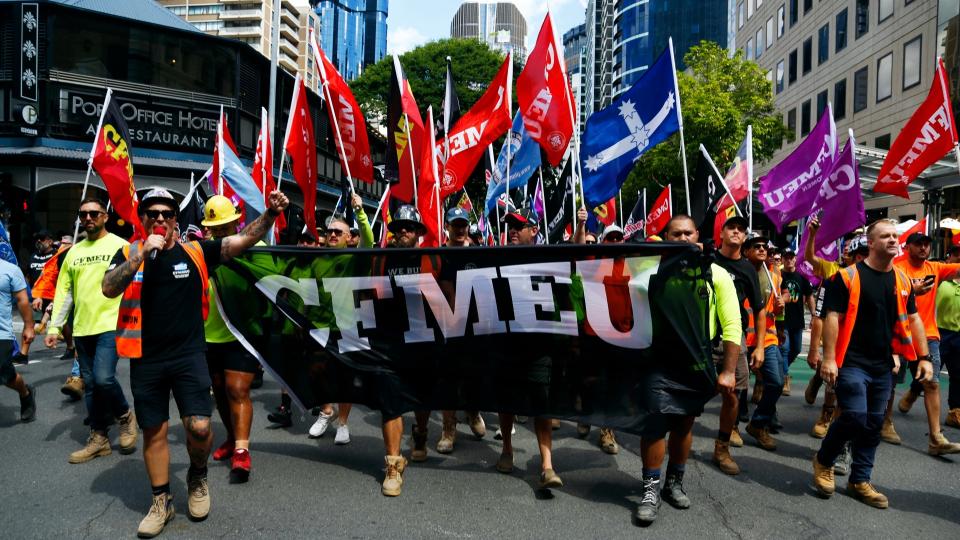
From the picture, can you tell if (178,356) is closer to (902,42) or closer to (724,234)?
(724,234)

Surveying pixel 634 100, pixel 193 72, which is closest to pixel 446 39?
pixel 193 72

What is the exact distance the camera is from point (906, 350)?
16.8 ft

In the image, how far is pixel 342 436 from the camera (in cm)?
598

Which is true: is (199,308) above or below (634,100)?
below

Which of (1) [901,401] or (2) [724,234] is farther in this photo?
(1) [901,401]

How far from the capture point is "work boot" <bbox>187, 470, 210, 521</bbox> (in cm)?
416

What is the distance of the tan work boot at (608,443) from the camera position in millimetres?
5809

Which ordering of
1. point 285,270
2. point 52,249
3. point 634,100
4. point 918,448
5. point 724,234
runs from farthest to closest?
point 52,249 → point 634,100 → point 918,448 → point 724,234 → point 285,270

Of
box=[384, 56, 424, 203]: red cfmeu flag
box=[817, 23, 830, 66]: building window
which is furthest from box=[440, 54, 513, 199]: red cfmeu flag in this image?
box=[817, 23, 830, 66]: building window

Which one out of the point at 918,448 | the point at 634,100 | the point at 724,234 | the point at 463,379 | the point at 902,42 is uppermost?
the point at 902,42

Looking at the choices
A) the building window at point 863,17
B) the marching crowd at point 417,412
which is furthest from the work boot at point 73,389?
the building window at point 863,17

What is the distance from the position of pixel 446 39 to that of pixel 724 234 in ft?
116

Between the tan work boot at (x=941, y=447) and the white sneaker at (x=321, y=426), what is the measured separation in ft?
16.5

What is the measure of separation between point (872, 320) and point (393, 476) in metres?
3.32
